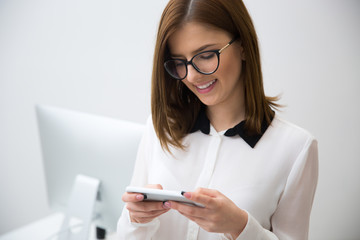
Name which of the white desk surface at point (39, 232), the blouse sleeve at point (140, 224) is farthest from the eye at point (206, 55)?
the white desk surface at point (39, 232)

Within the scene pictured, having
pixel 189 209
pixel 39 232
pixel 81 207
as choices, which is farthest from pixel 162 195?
pixel 39 232

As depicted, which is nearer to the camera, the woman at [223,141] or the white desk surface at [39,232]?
the woman at [223,141]

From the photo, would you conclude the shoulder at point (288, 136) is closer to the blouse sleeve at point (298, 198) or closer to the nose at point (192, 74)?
the blouse sleeve at point (298, 198)

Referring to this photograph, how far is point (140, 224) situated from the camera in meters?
1.04

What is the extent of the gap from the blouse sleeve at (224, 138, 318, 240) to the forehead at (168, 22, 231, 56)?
1.42ft

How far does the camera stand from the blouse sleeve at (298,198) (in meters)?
1.01

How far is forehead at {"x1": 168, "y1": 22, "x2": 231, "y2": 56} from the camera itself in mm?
962

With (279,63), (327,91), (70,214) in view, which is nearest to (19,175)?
(70,214)

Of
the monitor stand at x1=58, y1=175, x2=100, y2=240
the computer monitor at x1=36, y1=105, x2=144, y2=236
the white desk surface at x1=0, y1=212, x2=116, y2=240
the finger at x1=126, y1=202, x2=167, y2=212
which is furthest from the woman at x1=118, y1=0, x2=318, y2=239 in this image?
the white desk surface at x1=0, y1=212, x2=116, y2=240

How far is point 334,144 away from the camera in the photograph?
2006 mm

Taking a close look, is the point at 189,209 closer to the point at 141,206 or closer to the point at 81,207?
the point at 141,206

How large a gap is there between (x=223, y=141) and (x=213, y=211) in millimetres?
346

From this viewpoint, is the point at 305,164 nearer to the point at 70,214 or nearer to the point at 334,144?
the point at 70,214

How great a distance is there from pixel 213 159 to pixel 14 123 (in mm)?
2587
